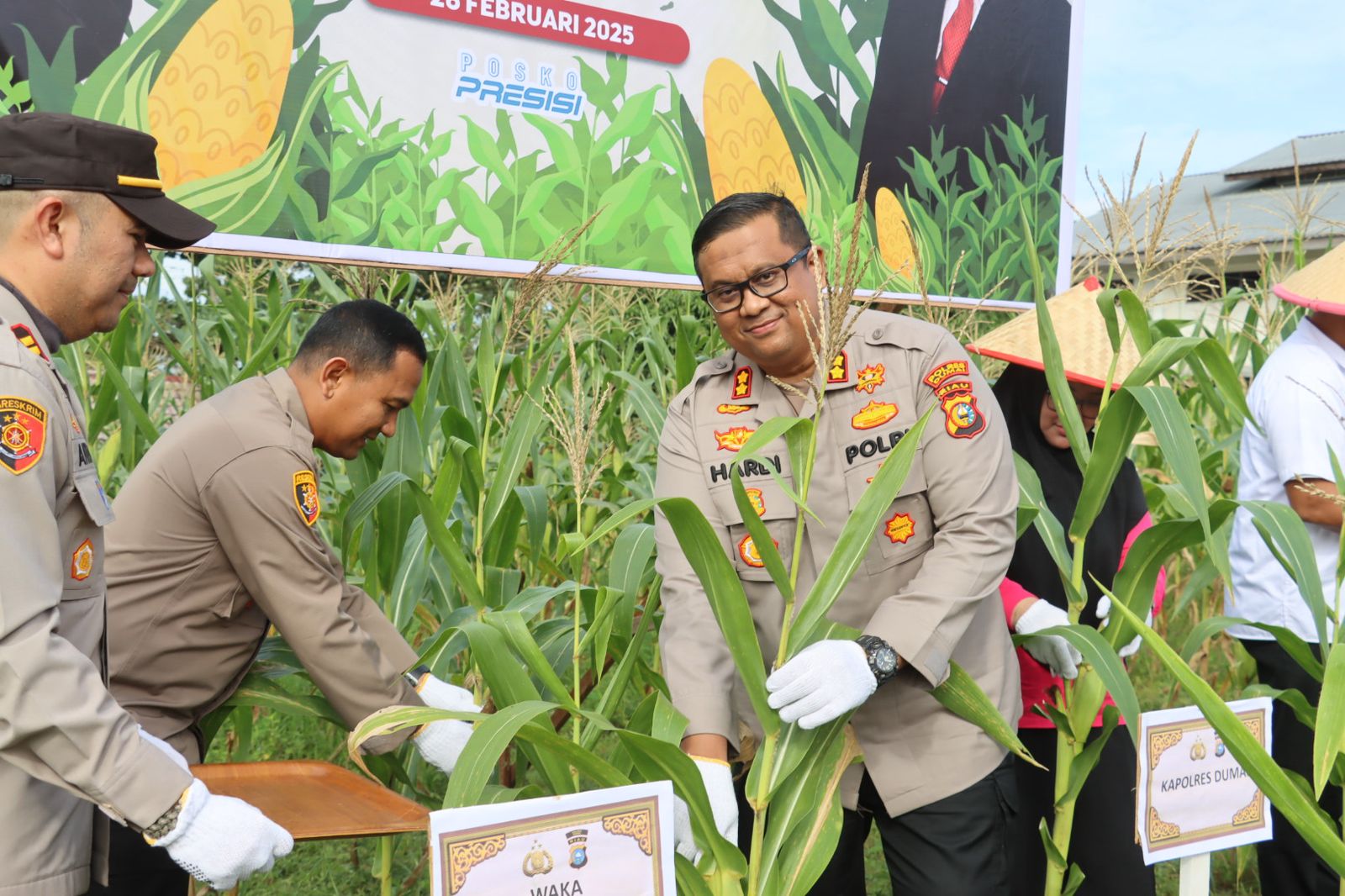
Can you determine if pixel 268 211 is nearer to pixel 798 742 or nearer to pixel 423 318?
pixel 423 318

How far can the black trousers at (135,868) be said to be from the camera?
75.6 inches

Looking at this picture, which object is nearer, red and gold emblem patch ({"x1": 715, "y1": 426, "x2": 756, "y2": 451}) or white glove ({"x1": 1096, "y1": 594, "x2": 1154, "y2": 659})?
red and gold emblem patch ({"x1": 715, "y1": 426, "x2": 756, "y2": 451})

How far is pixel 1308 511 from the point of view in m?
2.30

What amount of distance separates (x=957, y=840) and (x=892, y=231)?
7.07 feet

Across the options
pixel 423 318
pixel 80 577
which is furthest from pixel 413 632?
pixel 80 577

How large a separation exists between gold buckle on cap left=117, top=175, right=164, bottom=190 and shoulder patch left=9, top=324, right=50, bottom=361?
27 cm

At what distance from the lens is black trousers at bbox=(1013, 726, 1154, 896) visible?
7.52 ft

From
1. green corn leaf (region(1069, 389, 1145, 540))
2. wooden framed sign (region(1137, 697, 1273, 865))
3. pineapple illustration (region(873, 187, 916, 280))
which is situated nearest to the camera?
wooden framed sign (region(1137, 697, 1273, 865))

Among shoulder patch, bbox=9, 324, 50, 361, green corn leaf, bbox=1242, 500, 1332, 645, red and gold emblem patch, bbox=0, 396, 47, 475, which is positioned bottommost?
green corn leaf, bbox=1242, 500, 1332, 645

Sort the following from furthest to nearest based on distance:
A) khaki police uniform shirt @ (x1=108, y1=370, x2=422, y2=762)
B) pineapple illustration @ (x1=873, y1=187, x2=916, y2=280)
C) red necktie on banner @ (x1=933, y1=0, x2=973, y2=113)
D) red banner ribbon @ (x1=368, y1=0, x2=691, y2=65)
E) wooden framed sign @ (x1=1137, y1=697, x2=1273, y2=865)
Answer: red necktie on banner @ (x1=933, y1=0, x2=973, y2=113) < pineapple illustration @ (x1=873, y1=187, x2=916, y2=280) < red banner ribbon @ (x1=368, y1=0, x2=691, y2=65) < khaki police uniform shirt @ (x1=108, y1=370, x2=422, y2=762) < wooden framed sign @ (x1=1137, y1=697, x2=1273, y2=865)

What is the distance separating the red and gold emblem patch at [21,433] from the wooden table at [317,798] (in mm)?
646

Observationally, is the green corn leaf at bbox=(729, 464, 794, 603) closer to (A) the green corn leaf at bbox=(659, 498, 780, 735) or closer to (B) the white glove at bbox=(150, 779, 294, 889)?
(A) the green corn leaf at bbox=(659, 498, 780, 735)

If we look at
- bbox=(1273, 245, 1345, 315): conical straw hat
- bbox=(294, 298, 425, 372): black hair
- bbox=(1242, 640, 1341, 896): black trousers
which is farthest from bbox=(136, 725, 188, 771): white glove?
bbox=(1273, 245, 1345, 315): conical straw hat

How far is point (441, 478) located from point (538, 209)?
29.5 inches
